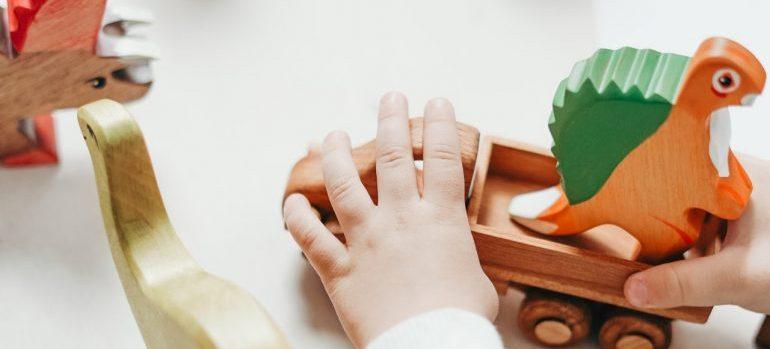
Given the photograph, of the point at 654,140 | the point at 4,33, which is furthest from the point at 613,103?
the point at 4,33

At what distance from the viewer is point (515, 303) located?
67 cm

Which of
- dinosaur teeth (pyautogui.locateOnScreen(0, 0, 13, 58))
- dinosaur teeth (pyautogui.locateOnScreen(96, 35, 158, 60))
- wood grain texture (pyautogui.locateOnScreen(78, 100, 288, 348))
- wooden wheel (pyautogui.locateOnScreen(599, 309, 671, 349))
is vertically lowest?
wooden wheel (pyautogui.locateOnScreen(599, 309, 671, 349))

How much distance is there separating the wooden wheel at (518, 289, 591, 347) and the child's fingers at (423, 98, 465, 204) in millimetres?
127

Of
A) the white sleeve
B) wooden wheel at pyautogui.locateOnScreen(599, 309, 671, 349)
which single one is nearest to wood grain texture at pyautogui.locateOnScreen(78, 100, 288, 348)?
the white sleeve

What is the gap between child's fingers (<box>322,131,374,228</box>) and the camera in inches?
21.2

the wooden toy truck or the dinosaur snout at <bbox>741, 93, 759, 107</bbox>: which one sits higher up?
the dinosaur snout at <bbox>741, 93, 759, 107</bbox>

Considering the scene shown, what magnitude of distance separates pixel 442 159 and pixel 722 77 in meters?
0.18

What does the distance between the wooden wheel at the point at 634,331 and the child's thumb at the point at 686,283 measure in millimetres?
46

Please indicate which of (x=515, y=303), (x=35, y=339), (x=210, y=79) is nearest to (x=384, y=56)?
(x=210, y=79)

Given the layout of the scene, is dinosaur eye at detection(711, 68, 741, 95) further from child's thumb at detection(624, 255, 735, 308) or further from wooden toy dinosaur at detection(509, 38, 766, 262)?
child's thumb at detection(624, 255, 735, 308)

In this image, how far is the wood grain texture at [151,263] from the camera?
31cm

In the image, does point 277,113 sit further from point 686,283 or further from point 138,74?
point 686,283

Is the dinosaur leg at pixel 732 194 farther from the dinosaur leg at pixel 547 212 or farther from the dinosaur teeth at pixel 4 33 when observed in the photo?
the dinosaur teeth at pixel 4 33

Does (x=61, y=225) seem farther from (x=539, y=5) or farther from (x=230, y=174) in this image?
(x=539, y=5)
